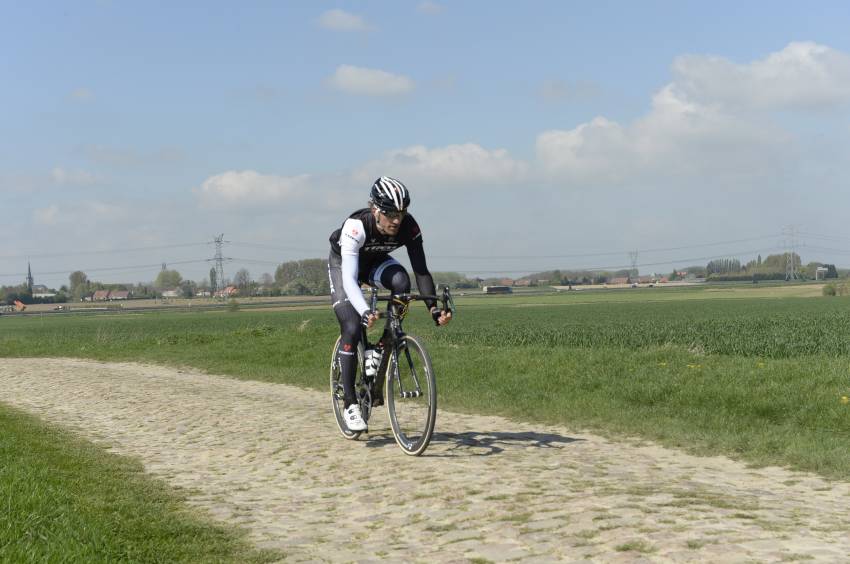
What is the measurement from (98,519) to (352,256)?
3472 millimetres

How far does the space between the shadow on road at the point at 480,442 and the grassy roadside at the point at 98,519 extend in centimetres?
256

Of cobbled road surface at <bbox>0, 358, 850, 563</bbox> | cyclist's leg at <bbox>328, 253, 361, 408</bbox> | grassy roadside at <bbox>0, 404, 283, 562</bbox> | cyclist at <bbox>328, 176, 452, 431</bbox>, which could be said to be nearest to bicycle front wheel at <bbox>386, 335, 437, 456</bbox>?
cobbled road surface at <bbox>0, 358, 850, 563</bbox>

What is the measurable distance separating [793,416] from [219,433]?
7138 millimetres

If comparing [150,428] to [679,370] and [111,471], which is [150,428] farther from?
[679,370]

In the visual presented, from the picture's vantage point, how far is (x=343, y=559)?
4.82 metres

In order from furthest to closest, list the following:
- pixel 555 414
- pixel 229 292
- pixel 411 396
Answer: pixel 229 292
pixel 555 414
pixel 411 396

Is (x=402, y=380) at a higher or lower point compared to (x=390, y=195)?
lower

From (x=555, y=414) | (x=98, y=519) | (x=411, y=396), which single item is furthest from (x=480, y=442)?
(x=98, y=519)

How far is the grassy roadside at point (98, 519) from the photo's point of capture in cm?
466

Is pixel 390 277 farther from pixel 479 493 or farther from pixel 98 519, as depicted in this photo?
pixel 98 519

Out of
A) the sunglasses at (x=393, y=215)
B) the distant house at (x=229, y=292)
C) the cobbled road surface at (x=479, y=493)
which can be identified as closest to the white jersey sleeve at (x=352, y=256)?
the sunglasses at (x=393, y=215)

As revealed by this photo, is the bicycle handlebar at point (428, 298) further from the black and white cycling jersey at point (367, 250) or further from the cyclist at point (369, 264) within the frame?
the black and white cycling jersey at point (367, 250)

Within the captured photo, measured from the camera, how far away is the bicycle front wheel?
24.8 feet

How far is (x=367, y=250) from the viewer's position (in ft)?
26.9
